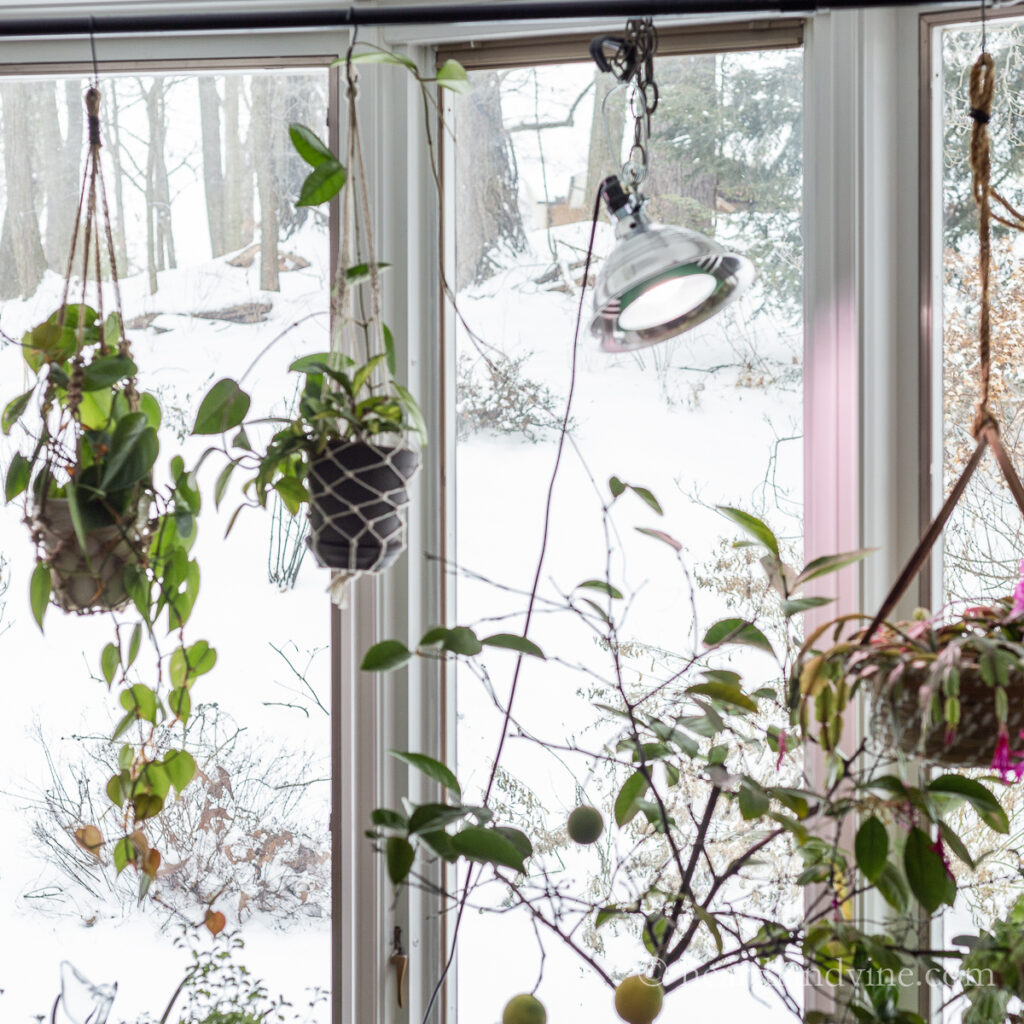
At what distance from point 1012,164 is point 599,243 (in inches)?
25.5

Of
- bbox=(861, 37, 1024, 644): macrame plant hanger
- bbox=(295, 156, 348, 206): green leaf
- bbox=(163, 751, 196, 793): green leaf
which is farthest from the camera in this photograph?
bbox=(163, 751, 196, 793): green leaf

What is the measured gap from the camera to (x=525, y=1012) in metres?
1.40

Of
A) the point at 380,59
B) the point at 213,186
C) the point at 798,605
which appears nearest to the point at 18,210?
the point at 213,186

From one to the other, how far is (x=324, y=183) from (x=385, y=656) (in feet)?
2.05

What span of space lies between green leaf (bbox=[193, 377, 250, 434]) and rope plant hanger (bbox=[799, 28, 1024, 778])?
2.51 feet

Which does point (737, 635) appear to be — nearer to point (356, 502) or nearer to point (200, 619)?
point (356, 502)

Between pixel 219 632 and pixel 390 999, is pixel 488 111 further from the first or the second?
pixel 390 999

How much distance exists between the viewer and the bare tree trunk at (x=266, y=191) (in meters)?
1.75

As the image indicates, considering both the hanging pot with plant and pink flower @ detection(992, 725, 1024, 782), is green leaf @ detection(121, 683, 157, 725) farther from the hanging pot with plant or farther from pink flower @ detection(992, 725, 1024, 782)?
pink flower @ detection(992, 725, 1024, 782)

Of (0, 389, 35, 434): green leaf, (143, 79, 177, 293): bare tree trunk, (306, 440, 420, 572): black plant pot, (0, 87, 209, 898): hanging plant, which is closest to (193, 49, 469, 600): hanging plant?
(306, 440, 420, 572): black plant pot

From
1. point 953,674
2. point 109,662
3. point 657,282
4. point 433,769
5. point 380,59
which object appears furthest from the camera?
point 109,662

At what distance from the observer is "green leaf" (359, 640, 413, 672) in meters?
1.38

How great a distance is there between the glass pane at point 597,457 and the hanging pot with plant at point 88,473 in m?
0.58

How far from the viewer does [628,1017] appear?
4.58 ft
